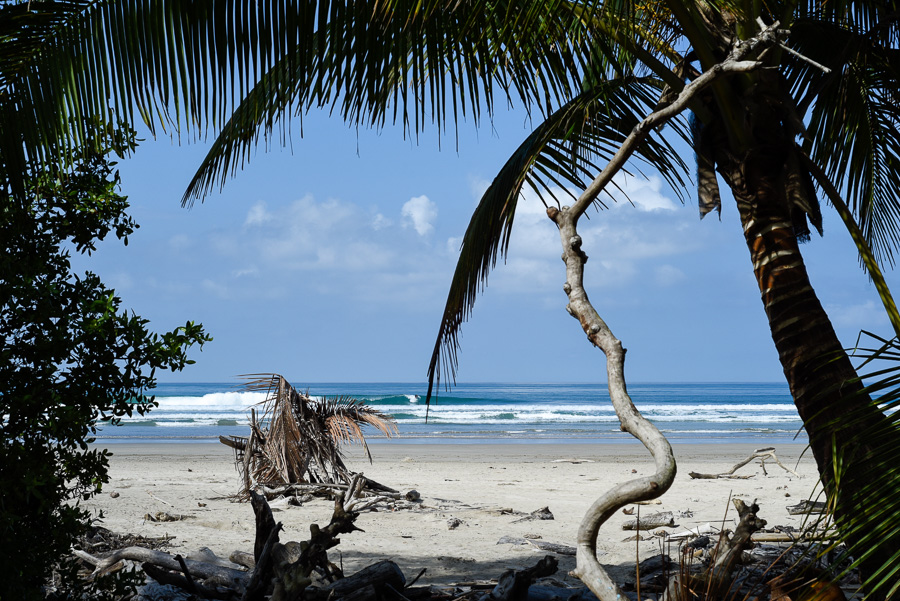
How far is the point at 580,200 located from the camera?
2.29 metres

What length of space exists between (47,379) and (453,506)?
255 inches

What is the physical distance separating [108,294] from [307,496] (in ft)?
20.4

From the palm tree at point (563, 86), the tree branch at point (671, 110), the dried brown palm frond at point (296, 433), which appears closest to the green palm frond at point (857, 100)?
the palm tree at point (563, 86)

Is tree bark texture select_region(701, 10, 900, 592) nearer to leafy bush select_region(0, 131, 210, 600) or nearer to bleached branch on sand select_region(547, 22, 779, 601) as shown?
bleached branch on sand select_region(547, 22, 779, 601)

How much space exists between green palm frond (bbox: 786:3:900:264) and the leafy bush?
142 inches

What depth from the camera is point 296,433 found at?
8.52 metres

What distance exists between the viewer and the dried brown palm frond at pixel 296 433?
27.6 ft

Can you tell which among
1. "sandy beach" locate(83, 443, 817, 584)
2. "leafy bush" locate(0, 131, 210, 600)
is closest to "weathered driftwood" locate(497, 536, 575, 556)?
"sandy beach" locate(83, 443, 817, 584)

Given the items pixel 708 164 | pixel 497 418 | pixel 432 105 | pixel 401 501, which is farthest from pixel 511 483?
pixel 497 418

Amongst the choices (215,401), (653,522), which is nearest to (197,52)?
(653,522)

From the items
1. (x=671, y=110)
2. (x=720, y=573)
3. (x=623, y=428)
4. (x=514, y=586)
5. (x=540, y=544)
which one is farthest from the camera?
(x=540, y=544)

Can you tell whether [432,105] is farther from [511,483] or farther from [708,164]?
[511,483]

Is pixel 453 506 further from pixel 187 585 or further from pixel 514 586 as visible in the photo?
pixel 514 586

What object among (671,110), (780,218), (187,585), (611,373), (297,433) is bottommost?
(187,585)
